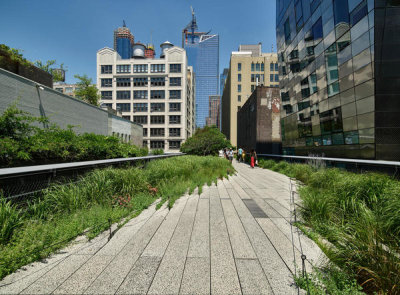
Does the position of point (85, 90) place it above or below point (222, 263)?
above

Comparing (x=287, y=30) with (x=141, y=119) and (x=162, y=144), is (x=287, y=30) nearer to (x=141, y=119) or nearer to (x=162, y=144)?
(x=162, y=144)

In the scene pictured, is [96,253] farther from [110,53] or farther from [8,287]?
[110,53]

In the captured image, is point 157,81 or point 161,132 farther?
point 157,81

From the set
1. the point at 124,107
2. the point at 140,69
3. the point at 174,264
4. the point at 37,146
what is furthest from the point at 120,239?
the point at 140,69

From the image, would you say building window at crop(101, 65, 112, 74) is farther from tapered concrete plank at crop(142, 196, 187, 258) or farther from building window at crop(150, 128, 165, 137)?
tapered concrete plank at crop(142, 196, 187, 258)

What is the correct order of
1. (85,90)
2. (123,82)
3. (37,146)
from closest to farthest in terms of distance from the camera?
(37,146) < (85,90) < (123,82)

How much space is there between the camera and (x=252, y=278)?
7.17ft

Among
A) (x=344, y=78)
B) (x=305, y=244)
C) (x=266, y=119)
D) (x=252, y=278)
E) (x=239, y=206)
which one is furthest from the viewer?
(x=266, y=119)

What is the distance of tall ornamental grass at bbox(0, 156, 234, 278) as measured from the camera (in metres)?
2.56

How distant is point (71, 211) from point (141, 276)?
287 cm

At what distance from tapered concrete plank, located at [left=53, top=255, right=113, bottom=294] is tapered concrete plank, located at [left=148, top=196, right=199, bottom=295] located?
33.7 inches

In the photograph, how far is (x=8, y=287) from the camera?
1993mm

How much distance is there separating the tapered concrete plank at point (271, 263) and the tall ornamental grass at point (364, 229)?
0.78 metres

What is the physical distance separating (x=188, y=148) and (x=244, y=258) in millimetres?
24502
